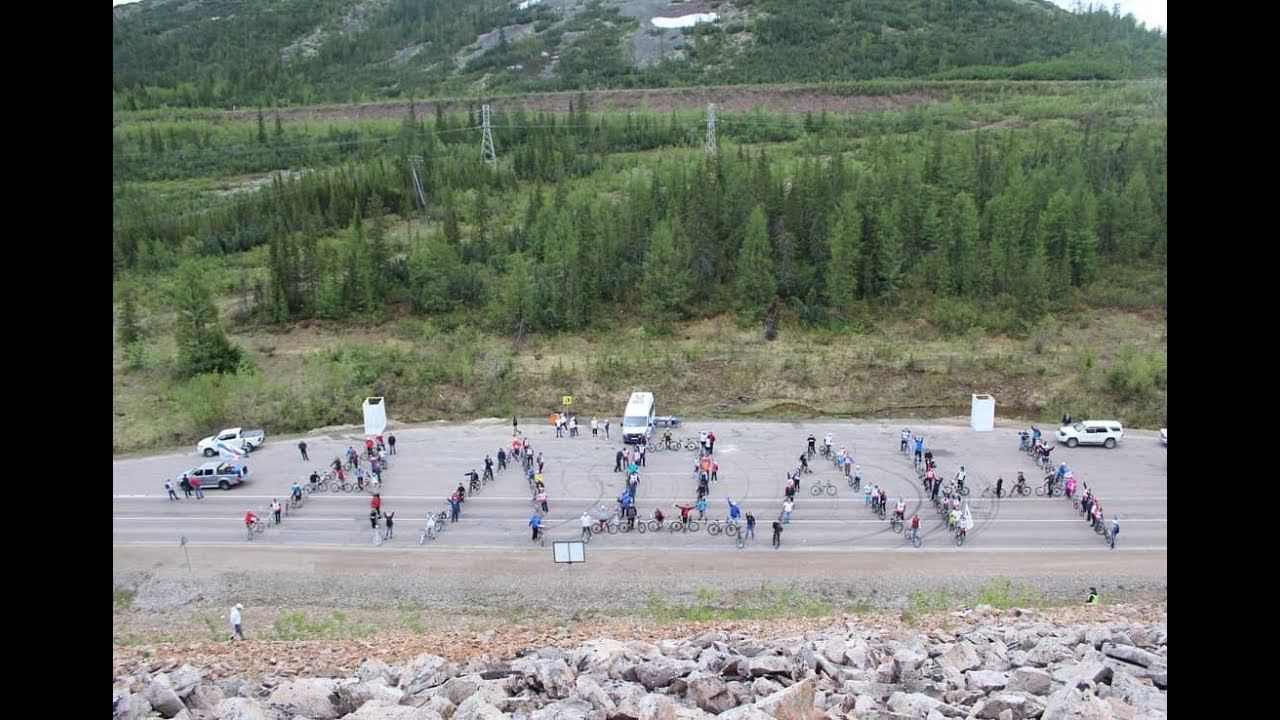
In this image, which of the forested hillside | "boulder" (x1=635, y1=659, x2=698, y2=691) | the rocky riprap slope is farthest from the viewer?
the forested hillside

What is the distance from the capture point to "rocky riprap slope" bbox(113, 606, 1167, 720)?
456 inches

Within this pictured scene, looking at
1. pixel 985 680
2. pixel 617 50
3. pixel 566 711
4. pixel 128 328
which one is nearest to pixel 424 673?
pixel 566 711

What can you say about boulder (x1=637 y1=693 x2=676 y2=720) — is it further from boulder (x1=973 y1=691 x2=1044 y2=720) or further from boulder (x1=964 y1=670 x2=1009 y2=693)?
boulder (x1=964 y1=670 x2=1009 y2=693)

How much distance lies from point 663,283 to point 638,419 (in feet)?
52.3

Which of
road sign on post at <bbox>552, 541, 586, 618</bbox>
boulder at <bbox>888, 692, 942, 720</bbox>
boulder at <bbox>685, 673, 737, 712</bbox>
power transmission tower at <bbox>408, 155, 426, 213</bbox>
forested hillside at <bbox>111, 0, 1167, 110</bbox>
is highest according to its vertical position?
forested hillside at <bbox>111, 0, 1167, 110</bbox>

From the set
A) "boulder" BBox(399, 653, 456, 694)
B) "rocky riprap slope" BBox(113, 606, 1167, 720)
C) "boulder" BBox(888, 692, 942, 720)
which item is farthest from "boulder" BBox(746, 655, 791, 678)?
"boulder" BBox(399, 653, 456, 694)

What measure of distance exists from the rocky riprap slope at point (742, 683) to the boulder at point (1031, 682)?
2 centimetres

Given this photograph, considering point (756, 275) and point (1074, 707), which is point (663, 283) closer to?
point (756, 275)

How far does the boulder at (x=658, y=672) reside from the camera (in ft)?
45.8

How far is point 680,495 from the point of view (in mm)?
30141

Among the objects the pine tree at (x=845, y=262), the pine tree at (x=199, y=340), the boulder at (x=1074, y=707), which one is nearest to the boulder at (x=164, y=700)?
the boulder at (x=1074, y=707)

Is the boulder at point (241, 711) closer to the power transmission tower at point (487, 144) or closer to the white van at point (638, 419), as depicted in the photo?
the white van at point (638, 419)

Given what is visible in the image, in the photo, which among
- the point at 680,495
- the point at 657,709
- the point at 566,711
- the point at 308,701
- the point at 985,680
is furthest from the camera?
the point at 680,495

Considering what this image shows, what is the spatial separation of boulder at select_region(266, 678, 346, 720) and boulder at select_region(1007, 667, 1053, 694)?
1009 cm
